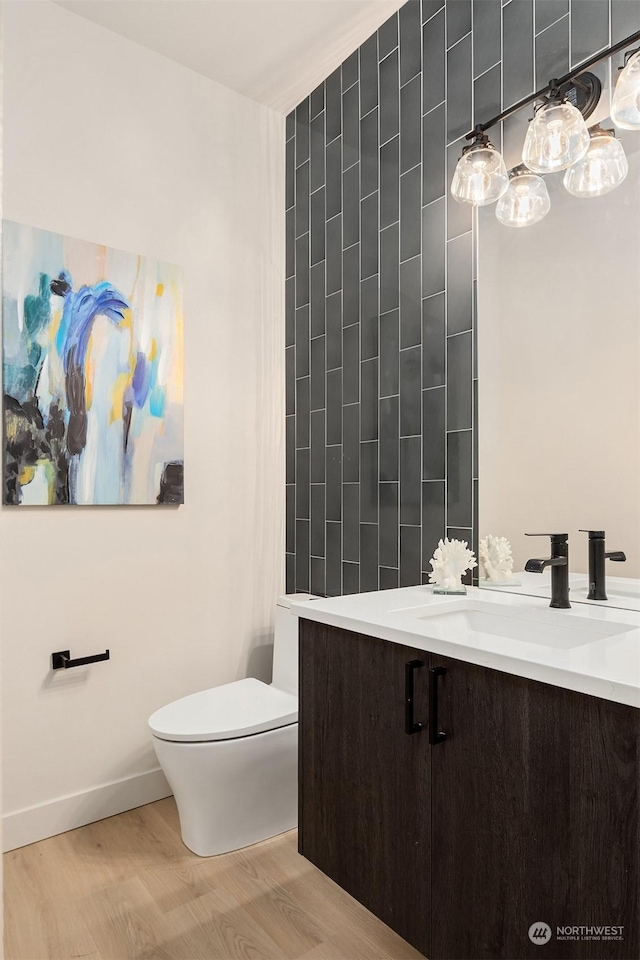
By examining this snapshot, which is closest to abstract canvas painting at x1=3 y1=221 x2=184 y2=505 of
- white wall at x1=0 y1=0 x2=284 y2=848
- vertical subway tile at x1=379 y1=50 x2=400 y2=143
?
white wall at x1=0 y1=0 x2=284 y2=848

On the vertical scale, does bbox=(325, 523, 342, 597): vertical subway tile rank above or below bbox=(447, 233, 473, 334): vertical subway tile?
below

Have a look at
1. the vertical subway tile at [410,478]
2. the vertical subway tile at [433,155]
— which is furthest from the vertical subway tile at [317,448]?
the vertical subway tile at [433,155]

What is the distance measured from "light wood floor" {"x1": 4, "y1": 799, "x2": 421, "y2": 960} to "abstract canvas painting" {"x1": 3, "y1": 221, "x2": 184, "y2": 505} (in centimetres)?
111

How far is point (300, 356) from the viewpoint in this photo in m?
2.63

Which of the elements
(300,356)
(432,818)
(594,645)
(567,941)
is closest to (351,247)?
(300,356)

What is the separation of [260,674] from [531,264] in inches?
73.2

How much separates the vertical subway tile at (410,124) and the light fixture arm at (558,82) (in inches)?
12.6

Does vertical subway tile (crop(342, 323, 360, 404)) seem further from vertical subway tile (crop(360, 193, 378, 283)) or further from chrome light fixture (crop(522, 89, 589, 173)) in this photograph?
chrome light fixture (crop(522, 89, 589, 173))

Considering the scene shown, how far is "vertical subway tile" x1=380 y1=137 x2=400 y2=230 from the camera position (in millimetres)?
2141

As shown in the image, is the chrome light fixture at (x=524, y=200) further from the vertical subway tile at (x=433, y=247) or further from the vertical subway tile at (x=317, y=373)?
the vertical subway tile at (x=317, y=373)

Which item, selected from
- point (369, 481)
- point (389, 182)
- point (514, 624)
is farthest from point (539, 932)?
point (389, 182)

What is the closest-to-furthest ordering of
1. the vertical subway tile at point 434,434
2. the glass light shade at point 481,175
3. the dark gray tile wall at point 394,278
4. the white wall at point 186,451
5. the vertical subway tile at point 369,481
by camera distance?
the glass light shade at point 481,175, the dark gray tile wall at point 394,278, the vertical subway tile at point 434,434, the white wall at point 186,451, the vertical subway tile at point 369,481

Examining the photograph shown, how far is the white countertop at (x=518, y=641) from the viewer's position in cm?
99
